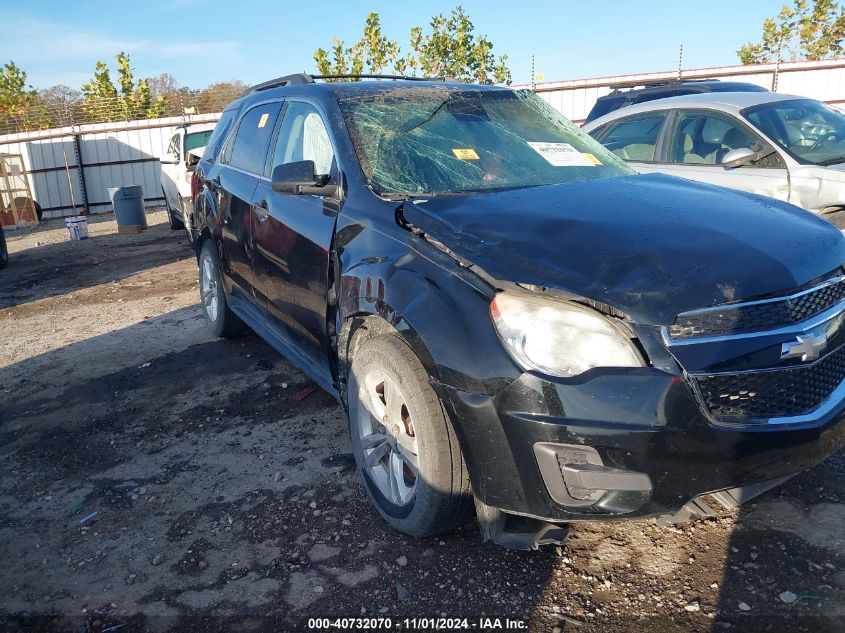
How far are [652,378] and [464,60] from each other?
24.4 meters

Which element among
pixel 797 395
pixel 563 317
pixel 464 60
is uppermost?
pixel 464 60

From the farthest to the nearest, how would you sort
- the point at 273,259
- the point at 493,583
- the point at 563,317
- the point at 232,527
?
the point at 273,259 → the point at 232,527 → the point at 493,583 → the point at 563,317

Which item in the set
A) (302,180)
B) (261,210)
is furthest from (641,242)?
(261,210)

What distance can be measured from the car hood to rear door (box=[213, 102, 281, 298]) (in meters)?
1.81

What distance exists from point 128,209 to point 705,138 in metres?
11.5

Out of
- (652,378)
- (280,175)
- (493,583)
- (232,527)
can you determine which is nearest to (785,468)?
(652,378)

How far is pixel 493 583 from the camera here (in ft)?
8.10

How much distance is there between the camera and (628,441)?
6.63ft

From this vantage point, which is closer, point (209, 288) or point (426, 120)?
point (426, 120)

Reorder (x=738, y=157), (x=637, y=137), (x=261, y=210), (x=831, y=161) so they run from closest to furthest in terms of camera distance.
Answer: (x=261, y=210), (x=738, y=157), (x=831, y=161), (x=637, y=137)

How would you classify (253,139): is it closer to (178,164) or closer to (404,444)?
(404,444)

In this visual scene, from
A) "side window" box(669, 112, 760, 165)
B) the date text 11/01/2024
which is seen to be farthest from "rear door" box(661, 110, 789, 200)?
the date text 11/01/2024

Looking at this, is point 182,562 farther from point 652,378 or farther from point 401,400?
point 652,378

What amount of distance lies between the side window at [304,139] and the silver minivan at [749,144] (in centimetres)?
357
